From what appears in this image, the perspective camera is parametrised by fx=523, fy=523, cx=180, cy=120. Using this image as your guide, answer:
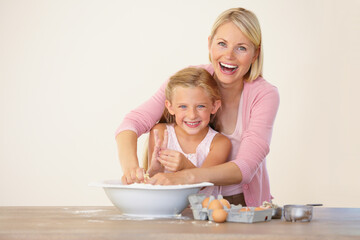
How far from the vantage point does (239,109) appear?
6.18 ft

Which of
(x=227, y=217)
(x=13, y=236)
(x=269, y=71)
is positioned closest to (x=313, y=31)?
(x=269, y=71)

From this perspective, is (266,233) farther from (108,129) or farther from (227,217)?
(108,129)

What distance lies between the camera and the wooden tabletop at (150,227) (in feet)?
3.17

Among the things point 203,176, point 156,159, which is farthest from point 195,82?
point 203,176

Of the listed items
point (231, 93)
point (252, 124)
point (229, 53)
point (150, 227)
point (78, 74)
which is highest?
point (78, 74)

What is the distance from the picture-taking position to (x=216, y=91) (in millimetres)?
1843

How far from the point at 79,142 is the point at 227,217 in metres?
3.92

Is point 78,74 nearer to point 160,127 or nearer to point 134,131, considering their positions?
point 160,127

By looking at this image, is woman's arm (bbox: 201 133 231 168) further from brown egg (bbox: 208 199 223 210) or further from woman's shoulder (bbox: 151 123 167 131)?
brown egg (bbox: 208 199 223 210)

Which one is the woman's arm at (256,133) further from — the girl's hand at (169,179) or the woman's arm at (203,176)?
the girl's hand at (169,179)

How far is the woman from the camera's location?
5.46 ft

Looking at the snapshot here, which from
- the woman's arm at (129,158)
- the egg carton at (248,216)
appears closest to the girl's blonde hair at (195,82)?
the woman's arm at (129,158)

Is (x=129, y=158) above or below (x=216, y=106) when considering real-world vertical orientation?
below

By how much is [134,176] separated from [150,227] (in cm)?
46
